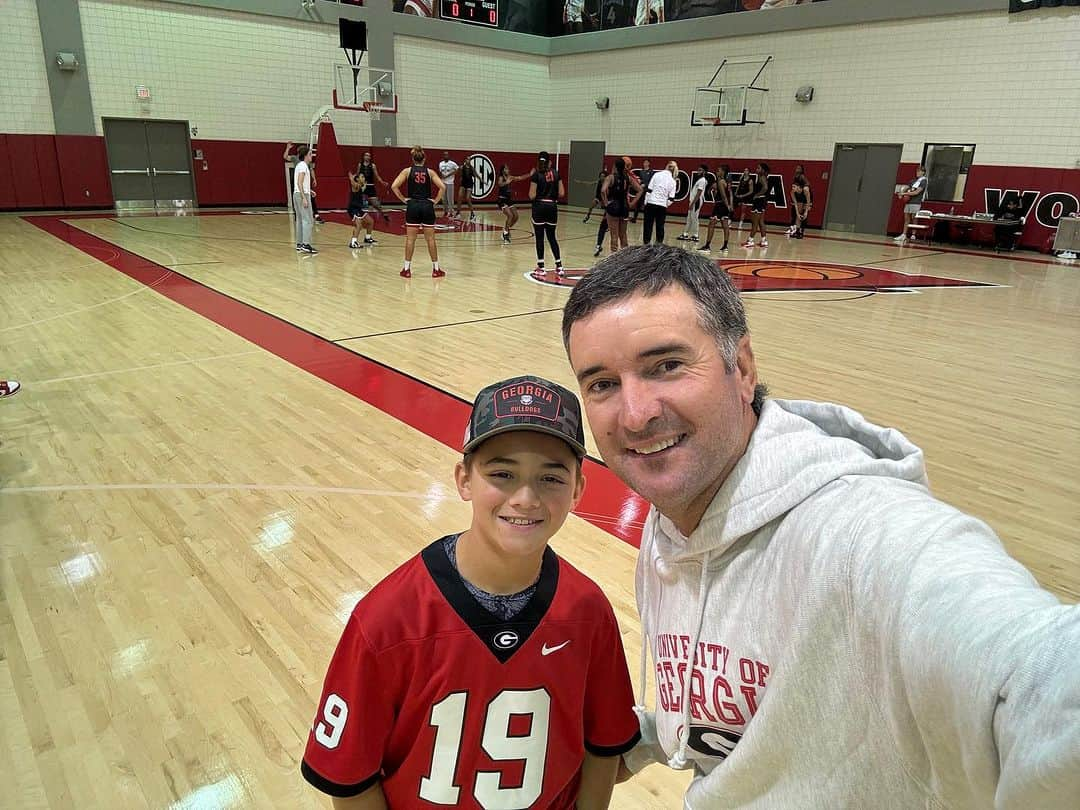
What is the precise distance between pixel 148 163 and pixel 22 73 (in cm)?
298

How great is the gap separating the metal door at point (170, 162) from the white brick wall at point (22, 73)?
2246 millimetres

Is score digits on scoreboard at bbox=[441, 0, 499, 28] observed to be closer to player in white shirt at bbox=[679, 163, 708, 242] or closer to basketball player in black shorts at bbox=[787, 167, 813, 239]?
player in white shirt at bbox=[679, 163, 708, 242]

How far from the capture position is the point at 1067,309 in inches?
368

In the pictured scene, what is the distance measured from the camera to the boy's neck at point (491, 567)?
4.18 ft

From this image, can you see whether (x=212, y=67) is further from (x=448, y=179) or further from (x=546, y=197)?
(x=546, y=197)

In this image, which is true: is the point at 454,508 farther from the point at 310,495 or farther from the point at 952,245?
the point at 952,245

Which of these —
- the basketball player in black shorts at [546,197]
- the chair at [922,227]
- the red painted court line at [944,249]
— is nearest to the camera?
the basketball player in black shorts at [546,197]

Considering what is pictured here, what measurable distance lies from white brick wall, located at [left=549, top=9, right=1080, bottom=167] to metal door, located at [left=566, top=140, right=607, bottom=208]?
881 millimetres

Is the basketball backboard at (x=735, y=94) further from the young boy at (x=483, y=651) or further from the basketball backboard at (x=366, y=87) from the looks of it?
the young boy at (x=483, y=651)

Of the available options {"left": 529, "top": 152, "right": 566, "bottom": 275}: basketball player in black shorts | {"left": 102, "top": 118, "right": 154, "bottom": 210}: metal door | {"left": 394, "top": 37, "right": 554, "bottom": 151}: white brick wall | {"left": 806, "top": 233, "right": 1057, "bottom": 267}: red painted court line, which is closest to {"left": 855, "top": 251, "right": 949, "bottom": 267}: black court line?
{"left": 806, "top": 233, "right": 1057, "bottom": 267}: red painted court line

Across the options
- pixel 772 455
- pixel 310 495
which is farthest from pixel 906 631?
pixel 310 495

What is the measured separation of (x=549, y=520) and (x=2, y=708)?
2.18m

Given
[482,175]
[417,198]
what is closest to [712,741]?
[417,198]

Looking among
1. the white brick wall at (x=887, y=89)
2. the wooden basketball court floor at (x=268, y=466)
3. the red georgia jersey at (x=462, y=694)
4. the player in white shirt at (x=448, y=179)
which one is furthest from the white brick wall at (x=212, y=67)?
the red georgia jersey at (x=462, y=694)
